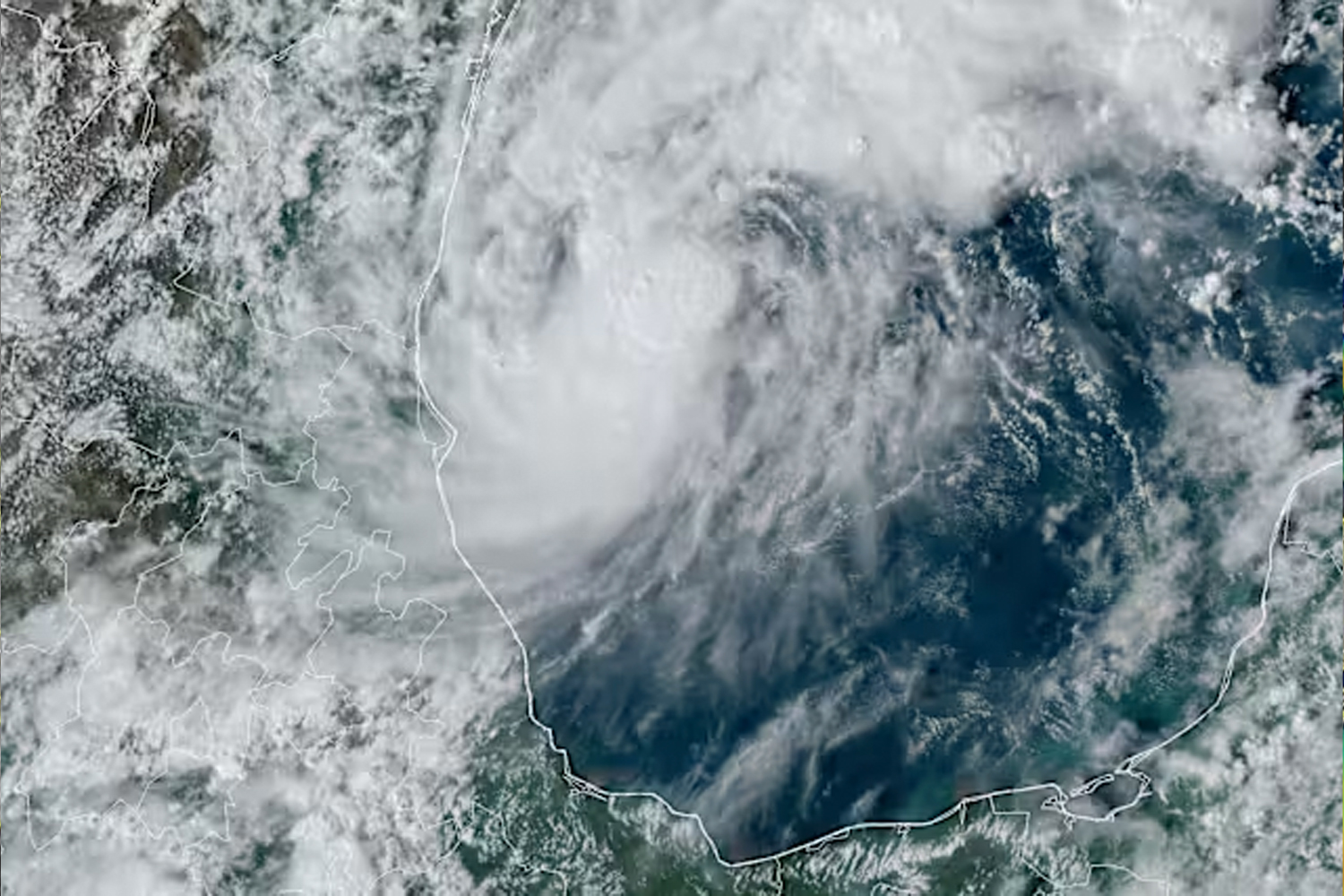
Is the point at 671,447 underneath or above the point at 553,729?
above

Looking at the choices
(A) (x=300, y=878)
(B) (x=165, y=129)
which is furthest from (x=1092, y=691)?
(B) (x=165, y=129)

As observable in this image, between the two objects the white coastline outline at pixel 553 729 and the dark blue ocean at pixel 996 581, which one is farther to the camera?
the white coastline outline at pixel 553 729

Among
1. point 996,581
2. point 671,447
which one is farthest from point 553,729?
point 996,581

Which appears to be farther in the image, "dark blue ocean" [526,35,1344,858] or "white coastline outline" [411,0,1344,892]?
"white coastline outline" [411,0,1344,892]

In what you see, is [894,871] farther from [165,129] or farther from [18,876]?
[165,129]

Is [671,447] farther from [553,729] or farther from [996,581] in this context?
[996,581]
